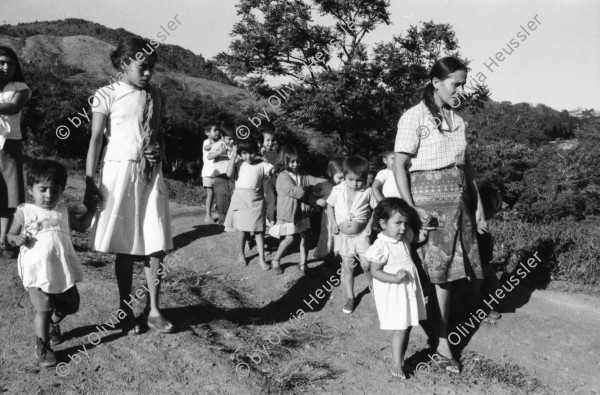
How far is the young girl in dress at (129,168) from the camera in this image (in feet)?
10.2

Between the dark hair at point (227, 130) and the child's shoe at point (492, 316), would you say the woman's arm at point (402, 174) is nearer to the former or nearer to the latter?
the child's shoe at point (492, 316)

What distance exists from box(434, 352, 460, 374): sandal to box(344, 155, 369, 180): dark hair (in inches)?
66.9

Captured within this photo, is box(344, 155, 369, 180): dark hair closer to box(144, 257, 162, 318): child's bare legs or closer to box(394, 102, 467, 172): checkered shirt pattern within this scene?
box(394, 102, 467, 172): checkered shirt pattern

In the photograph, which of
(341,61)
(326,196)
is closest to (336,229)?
(326,196)

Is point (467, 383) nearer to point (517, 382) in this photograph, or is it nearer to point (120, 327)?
point (517, 382)

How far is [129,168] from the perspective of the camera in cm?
314

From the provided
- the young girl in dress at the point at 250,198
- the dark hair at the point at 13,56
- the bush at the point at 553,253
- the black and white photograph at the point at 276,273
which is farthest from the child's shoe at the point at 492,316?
the dark hair at the point at 13,56

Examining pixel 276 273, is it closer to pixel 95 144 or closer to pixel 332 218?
pixel 332 218

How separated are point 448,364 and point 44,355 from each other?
8.15 ft

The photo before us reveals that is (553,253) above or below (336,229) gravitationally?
below

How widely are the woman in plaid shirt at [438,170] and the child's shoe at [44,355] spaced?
2.29 metres

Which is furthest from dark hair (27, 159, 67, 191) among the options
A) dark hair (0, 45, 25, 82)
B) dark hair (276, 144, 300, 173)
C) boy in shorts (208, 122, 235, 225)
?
boy in shorts (208, 122, 235, 225)

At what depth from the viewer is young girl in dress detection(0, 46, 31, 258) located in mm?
4035

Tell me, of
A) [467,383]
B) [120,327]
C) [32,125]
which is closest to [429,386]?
[467,383]
